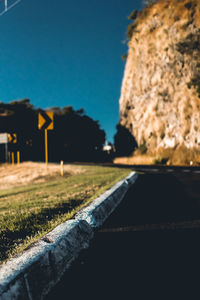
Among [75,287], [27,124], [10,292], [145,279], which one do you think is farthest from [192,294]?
[27,124]

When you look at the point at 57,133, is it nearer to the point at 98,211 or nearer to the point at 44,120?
the point at 44,120

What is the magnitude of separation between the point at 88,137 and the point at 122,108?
13901 mm

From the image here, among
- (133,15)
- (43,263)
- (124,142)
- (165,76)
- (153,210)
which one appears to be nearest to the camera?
(43,263)

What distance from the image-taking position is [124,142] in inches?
1827

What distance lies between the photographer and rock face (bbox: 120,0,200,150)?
30094 mm

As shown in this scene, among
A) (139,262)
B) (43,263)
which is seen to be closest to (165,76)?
(139,262)

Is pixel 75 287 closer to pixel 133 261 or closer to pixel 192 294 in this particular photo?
pixel 133 261

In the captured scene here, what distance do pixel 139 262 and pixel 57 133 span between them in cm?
5036

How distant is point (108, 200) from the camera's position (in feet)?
17.4

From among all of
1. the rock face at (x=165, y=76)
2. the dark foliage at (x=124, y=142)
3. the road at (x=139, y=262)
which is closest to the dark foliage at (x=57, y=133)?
the dark foliage at (x=124, y=142)

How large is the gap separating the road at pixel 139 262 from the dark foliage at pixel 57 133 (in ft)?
75.8

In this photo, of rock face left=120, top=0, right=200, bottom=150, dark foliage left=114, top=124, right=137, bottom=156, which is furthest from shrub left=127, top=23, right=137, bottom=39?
dark foliage left=114, top=124, right=137, bottom=156

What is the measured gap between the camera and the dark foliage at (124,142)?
145ft

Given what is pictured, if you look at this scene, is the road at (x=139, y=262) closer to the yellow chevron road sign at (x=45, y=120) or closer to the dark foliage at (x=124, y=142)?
the yellow chevron road sign at (x=45, y=120)
